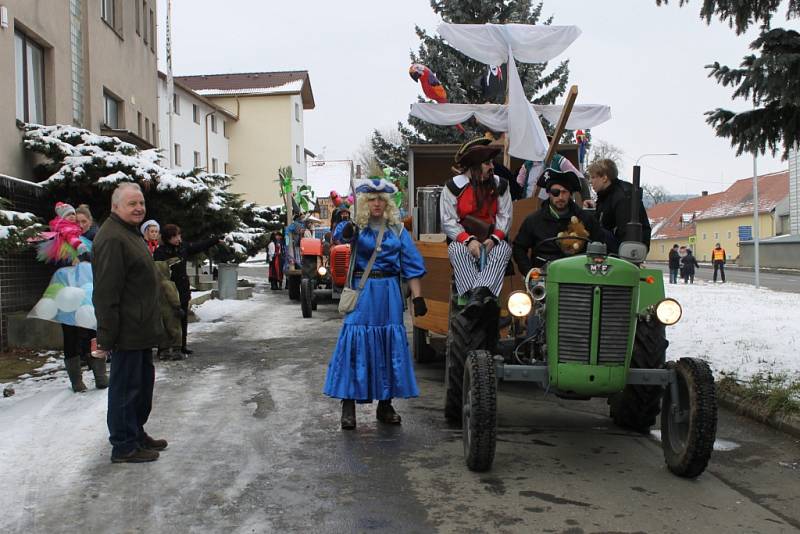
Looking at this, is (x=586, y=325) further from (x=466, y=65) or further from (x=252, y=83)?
(x=252, y=83)

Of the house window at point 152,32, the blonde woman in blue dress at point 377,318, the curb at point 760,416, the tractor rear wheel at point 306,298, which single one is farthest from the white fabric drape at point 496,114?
the house window at point 152,32

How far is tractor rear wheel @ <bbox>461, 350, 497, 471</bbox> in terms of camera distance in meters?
4.84

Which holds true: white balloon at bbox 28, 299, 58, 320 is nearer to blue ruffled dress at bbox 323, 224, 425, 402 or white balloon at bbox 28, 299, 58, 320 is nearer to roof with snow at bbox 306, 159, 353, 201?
blue ruffled dress at bbox 323, 224, 425, 402

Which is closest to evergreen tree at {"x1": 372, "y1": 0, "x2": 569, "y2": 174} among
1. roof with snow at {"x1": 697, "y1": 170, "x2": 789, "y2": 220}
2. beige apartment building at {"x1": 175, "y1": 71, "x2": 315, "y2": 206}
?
beige apartment building at {"x1": 175, "y1": 71, "x2": 315, "y2": 206}

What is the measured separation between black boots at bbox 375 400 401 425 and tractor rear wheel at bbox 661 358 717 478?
85.2 inches

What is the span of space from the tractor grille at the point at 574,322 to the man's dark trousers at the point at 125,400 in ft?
9.13

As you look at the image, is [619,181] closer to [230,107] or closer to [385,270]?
[385,270]

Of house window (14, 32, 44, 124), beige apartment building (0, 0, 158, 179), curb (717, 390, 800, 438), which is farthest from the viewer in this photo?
house window (14, 32, 44, 124)

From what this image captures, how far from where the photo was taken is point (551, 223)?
5969 mm

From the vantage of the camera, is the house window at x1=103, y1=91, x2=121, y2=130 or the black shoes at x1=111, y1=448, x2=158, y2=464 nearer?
the black shoes at x1=111, y1=448, x2=158, y2=464

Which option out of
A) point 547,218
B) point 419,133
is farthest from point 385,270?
point 419,133

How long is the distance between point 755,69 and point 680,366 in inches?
122

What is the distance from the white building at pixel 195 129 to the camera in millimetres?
40719

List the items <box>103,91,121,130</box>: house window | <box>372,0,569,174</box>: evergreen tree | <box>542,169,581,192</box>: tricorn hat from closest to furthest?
<box>542,169,581,192</box>: tricorn hat, <box>103,91,121,130</box>: house window, <box>372,0,569,174</box>: evergreen tree
